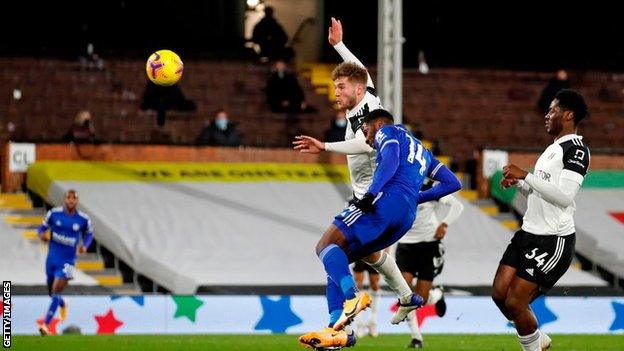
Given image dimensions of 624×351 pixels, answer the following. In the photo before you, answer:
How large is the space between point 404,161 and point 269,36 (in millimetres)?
16594

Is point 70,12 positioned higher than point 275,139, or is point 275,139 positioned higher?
point 70,12

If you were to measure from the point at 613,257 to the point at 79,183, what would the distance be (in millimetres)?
8571

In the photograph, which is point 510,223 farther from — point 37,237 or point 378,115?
point 378,115

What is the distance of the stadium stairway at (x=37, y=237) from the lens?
69.1 feet

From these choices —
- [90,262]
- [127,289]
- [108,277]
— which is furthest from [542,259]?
[90,262]

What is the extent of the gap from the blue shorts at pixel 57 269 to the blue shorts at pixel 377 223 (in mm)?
8921

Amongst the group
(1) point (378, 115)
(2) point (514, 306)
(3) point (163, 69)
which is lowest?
(2) point (514, 306)

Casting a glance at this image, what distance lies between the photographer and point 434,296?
1608 cm

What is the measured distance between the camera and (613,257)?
2225 centimetres

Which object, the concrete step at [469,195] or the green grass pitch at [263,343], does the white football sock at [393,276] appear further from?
the concrete step at [469,195]

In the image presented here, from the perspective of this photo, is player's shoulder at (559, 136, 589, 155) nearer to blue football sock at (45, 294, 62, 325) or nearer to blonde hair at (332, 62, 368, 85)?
blonde hair at (332, 62, 368, 85)

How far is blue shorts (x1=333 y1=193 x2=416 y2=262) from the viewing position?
411 inches

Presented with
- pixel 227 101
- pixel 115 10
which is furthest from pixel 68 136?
pixel 115 10

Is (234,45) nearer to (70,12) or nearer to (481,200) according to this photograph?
(70,12)
